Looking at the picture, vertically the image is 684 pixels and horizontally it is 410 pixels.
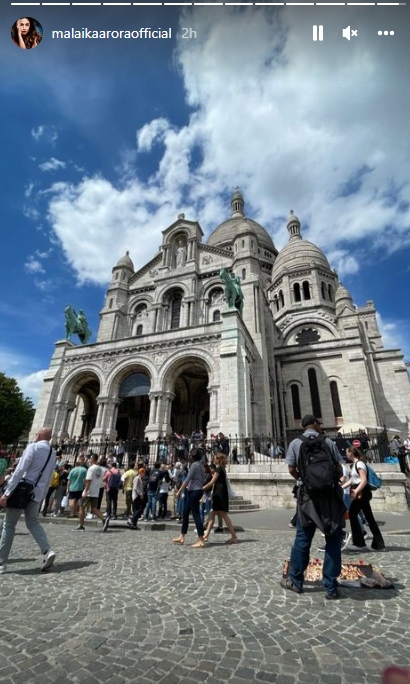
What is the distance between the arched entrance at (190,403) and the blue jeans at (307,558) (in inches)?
719

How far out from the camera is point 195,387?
23.0 m

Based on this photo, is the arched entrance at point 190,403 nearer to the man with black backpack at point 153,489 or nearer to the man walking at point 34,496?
the man with black backpack at point 153,489

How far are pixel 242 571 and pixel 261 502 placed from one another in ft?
24.5

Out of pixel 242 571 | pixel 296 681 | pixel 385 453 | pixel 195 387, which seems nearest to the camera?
pixel 296 681

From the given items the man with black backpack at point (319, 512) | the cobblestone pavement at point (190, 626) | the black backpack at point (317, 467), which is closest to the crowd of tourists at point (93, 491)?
the cobblestone pavement at point (190, 626)

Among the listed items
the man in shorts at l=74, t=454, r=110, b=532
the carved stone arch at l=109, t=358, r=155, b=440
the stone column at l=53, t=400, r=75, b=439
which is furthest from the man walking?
the stone column at l=53, t=400, r=75, b=439

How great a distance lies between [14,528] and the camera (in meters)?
4.13

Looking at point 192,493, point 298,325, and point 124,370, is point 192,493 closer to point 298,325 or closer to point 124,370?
point 124,370

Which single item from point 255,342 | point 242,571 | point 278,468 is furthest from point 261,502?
point 255,342

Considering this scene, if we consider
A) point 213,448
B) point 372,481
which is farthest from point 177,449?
point 372,481

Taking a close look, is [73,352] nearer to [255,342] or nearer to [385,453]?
[255,342]

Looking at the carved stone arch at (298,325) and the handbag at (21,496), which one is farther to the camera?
the carved stone arch at (298,325)

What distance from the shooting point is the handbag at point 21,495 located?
4.16m

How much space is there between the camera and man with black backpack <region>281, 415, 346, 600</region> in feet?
10.7
